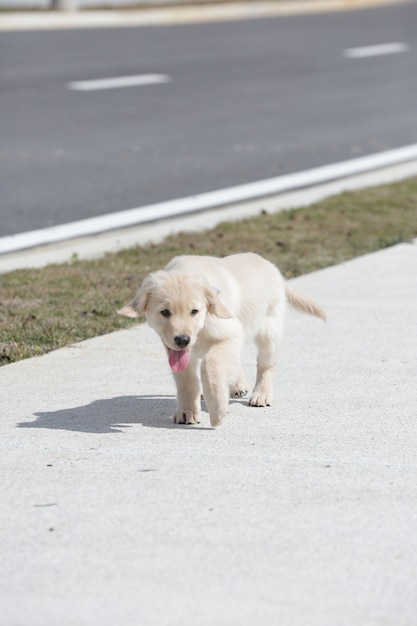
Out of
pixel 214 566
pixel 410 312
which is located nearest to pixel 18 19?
pixel 410 312

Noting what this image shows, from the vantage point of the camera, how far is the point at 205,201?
10.6 meters

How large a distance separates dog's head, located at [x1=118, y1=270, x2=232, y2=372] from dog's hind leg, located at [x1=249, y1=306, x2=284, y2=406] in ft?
1.97

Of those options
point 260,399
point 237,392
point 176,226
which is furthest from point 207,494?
point 176,226

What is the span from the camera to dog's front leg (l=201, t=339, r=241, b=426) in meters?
5.00

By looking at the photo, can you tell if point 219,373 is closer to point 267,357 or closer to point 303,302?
point 267,357

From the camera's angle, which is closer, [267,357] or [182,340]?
[182,340]

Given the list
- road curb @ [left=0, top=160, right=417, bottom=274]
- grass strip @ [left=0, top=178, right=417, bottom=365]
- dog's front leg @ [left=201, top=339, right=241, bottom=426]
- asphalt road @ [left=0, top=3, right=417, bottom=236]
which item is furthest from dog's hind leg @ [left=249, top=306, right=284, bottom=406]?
asphalt road @ [left=0, top=3, right=417, bottom=236]

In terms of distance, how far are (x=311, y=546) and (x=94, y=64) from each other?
1578 centimetres


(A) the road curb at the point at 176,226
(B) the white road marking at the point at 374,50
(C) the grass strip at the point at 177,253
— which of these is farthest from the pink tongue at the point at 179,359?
(B) the white road marking at the point at 374,50

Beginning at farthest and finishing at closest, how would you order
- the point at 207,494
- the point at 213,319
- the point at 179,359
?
the point at 213,319 → the point at 179,359 → the point at 207,494

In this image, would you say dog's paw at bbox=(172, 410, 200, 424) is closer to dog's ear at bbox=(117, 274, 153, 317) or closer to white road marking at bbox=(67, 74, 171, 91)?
dog's ear at bbox=(117, 274, 153, 317)

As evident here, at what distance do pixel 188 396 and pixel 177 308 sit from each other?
522 mm

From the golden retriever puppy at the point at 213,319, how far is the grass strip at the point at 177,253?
134 centimetres

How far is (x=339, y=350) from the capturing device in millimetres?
6465
